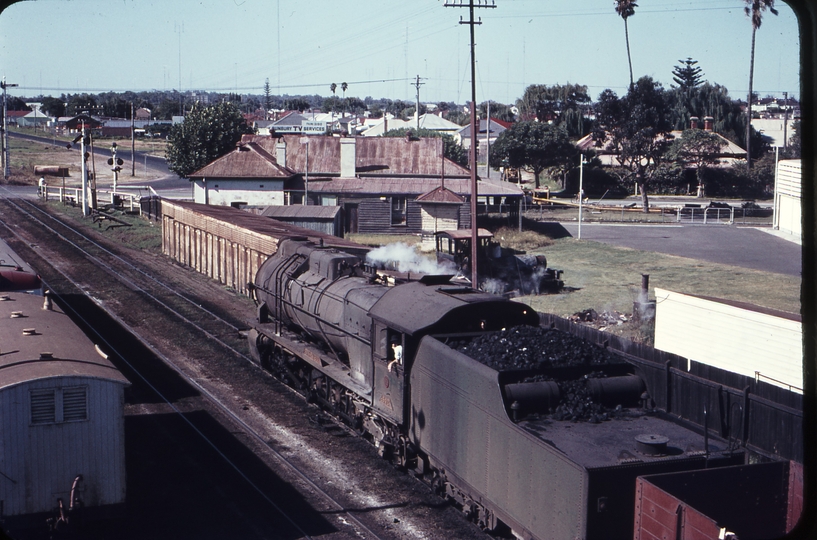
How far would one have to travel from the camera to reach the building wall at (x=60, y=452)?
1055cm

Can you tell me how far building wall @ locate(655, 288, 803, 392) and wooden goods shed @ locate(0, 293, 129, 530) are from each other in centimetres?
1254

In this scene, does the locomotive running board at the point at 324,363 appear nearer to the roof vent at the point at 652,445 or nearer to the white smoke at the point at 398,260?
the roof vent at the point at 652,445

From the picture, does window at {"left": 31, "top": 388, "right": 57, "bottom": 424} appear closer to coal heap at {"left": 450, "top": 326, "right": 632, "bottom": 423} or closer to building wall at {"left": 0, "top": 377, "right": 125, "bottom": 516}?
building wall at {"left": 0, "top": 377, "right": 125, "bottom": 516}

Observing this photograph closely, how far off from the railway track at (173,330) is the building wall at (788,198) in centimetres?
3463

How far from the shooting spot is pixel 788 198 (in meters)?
47.1

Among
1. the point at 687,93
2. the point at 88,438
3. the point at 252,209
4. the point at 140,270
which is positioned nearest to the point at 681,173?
Answer: the point at 687,93

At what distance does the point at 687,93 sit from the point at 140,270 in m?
75.4

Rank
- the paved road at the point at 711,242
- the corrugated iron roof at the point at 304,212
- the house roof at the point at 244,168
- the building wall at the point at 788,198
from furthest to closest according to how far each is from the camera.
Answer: the house roof at the point at 244,168, the building wall at the point at 788,198, the paved road at the point at 711,242, the corrugated iron roof at the point at 304,212

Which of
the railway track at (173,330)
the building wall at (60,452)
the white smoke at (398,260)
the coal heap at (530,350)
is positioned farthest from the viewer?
the white smoke at (398,260)

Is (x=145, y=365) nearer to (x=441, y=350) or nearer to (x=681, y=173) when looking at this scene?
(x=441, y=350)

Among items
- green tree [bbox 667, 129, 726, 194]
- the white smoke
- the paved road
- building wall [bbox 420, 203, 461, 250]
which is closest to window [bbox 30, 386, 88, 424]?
the white smoke

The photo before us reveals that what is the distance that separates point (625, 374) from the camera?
35.8ft

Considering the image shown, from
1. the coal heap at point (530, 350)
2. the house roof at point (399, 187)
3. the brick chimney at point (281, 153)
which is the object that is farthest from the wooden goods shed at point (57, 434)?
the brick chimney at point (281, 153)

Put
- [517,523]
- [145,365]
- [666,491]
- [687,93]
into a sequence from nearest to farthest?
[666,491] < [517,523] < [145,365] < [687,93]
